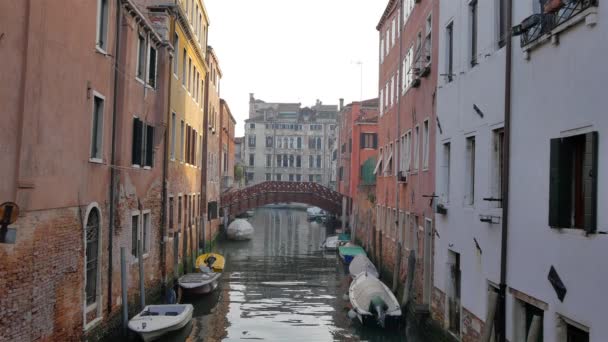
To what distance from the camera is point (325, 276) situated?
77.6ft

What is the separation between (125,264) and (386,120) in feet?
42.2

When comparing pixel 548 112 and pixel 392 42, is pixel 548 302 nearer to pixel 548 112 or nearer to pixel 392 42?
pixel 548 112

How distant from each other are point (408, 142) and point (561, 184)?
10608mm

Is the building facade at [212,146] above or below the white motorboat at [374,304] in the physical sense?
above

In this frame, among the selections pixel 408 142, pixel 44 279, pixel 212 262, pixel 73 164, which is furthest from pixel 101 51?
pixel 212 262

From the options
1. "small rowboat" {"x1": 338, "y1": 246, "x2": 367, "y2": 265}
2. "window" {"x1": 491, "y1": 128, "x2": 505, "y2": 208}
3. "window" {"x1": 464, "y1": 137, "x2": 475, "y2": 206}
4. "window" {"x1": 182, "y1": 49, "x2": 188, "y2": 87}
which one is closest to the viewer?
"window" {"x1": 491, "y1": 128, "x2": 505, "y2": 208}

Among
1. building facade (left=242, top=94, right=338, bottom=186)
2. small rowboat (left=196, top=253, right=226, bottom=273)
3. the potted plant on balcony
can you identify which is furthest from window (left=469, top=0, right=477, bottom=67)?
building facade (left=242, top=94, right=338, bottom=186)

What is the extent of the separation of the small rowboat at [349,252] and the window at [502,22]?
17.4 metres

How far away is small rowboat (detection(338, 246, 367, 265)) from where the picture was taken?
25.6 metres

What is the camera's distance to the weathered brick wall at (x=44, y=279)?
291 inches

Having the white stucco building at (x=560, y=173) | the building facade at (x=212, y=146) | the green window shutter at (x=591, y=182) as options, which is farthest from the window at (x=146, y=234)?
the building facade at (x=212, y=146)

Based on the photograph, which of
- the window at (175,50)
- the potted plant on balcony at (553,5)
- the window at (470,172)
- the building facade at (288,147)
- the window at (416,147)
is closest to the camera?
the potted plant on balcony at (553,5)

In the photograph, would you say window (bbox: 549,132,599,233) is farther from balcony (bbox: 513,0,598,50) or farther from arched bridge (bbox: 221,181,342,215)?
arched bridge (bbox: 221,181,342,215)

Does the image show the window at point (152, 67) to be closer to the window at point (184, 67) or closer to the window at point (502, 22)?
the window at point (184, 67)
